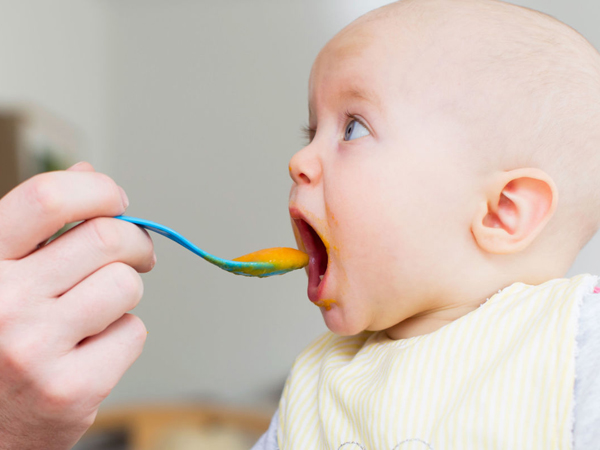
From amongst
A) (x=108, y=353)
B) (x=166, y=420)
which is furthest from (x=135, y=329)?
(x=166, y=420)

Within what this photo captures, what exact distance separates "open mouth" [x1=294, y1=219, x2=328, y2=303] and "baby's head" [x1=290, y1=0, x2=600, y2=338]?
0.03 meters

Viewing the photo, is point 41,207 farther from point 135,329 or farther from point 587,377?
point 587,377

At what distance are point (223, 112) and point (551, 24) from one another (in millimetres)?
1674

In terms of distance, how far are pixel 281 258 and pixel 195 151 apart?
1.66 m

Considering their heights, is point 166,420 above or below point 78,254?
below

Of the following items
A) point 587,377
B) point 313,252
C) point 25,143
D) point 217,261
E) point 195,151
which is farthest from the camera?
point 195,151

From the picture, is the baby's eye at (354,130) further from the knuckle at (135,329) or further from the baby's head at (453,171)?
the knuckle at (135,329)

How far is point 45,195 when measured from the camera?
51cm

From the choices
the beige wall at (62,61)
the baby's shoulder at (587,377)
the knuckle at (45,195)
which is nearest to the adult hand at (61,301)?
the knuckle at (45,195)

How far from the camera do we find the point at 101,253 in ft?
1.79

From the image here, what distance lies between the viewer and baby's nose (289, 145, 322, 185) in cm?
68

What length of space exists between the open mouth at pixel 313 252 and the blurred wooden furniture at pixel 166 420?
1.43 meters

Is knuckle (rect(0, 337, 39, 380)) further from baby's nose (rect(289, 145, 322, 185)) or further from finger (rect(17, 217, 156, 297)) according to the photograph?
baby's nose (rect(289, 145, 322, 185))

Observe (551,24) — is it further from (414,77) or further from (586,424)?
(586,424)
